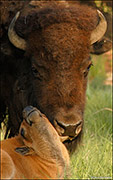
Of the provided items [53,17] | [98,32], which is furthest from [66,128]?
[98,32]

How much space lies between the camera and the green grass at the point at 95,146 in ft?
17.1

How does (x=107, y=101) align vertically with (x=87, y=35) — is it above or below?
below

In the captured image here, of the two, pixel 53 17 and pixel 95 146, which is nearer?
pixel 53 17

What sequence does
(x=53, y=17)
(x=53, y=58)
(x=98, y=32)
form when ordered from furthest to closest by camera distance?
(x=98, y=32) → (x=53, y=17) → (x=53, y=58)

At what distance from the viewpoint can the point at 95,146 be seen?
6.71 m

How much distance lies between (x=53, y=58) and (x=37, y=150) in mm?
1895

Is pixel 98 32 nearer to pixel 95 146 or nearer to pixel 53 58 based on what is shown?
pixel 53 58

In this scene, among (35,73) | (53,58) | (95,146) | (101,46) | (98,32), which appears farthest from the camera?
(101,46)

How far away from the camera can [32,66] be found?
237 inches

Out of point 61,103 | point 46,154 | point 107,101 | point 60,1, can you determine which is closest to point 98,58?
point 107,101

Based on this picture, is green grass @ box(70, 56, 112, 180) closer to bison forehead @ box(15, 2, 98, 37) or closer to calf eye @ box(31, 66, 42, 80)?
calf eye @ box(31, 66, 42, 80)

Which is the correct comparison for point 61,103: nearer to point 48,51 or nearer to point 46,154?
point 48,51

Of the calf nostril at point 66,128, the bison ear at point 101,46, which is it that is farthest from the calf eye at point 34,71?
the bison ear at point 101,46

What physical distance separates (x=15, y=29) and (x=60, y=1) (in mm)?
855
